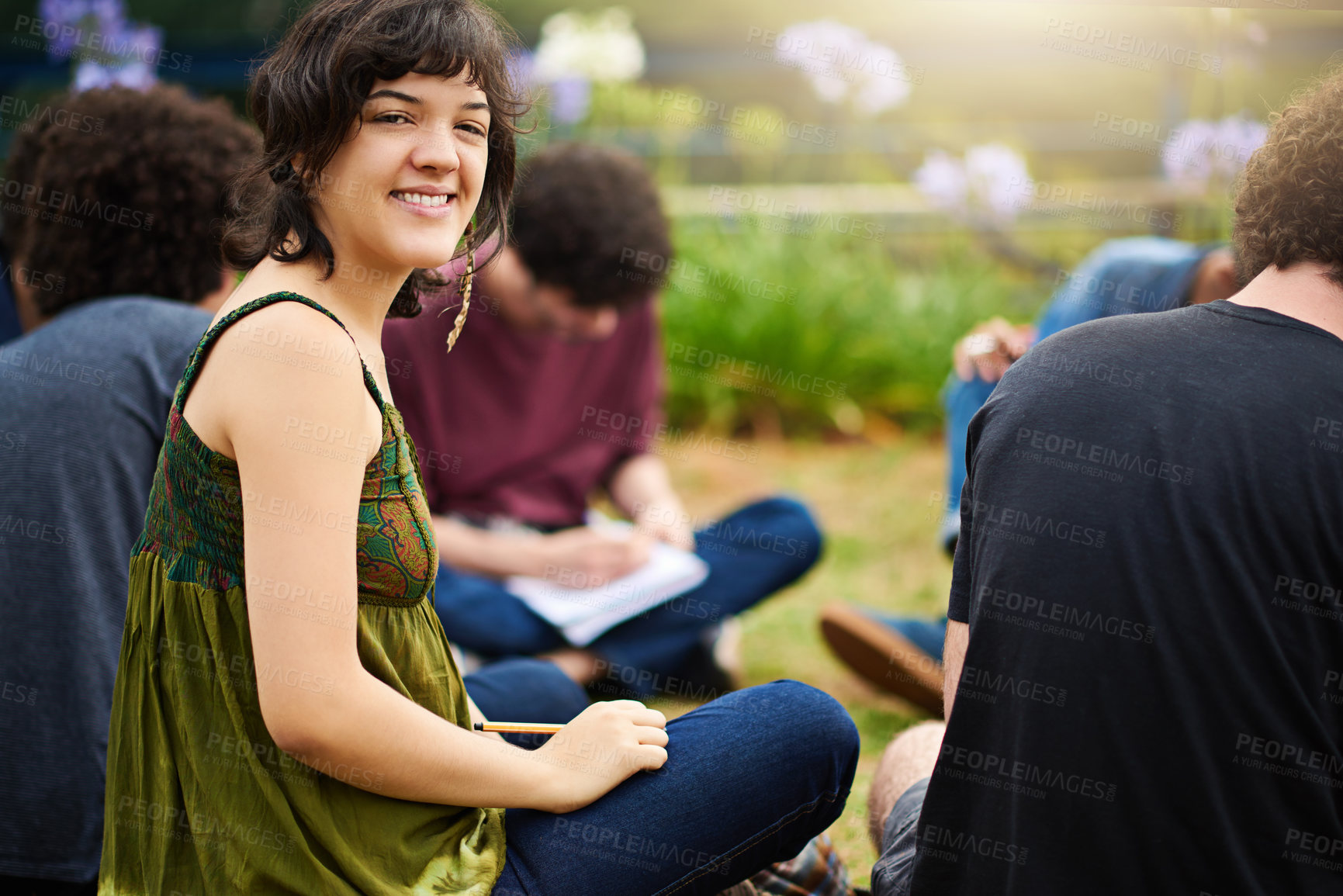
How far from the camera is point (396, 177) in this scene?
57.1 inches

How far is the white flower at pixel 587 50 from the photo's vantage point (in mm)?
5645

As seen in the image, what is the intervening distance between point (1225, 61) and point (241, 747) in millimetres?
4255

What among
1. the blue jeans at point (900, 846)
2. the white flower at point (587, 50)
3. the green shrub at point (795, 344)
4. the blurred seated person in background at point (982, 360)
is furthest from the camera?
the green shrub at point (795, 344)

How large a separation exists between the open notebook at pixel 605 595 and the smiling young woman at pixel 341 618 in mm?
1411

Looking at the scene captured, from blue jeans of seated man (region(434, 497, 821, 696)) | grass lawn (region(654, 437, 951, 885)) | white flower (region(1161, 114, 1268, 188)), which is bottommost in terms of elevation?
grass lawn (region(654, 437, 951, 885))

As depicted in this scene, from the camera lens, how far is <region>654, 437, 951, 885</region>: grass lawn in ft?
10.5

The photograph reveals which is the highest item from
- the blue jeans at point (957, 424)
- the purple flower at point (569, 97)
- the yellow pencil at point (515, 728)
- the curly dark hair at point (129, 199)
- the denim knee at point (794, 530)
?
the purple flower at point (569, 97)

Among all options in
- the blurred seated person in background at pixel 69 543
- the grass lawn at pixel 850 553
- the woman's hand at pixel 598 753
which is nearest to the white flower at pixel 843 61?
the grass lawn at pixel 850 553

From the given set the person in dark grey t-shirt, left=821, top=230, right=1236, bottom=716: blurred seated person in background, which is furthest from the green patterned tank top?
left=821, top=230, right=1236, bottom=716: blurred seated person in background

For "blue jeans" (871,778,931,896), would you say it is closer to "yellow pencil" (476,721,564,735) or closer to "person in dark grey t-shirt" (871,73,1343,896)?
"person in dark grey t-shirt" (871,73,1343,896)

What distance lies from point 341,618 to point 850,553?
351 centimetres

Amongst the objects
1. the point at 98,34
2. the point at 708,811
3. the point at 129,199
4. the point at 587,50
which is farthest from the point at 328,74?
the point at 587,50

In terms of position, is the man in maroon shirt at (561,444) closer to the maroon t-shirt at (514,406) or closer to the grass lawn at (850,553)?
the maroon t-shirt at (514,406)

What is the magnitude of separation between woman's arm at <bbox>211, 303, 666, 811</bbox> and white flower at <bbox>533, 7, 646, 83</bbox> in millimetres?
4615
